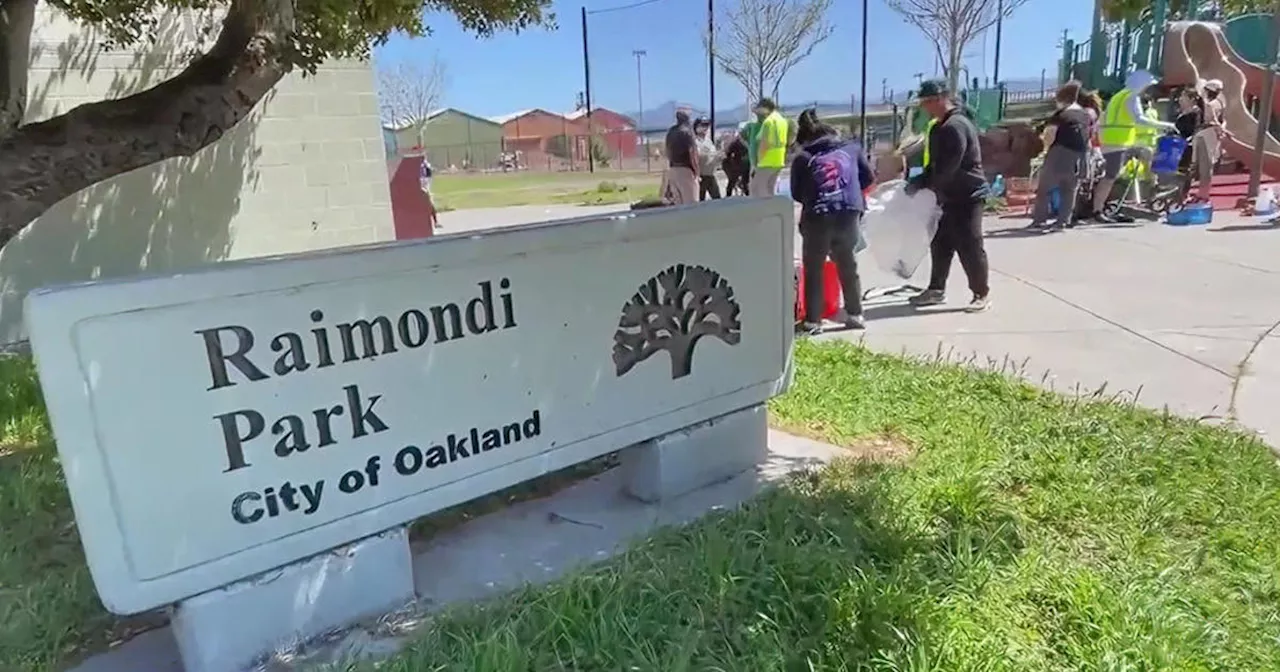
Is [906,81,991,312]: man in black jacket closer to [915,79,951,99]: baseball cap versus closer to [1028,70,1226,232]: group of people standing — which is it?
[915,79,951,99]: baseball cap

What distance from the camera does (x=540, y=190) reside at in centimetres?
2614

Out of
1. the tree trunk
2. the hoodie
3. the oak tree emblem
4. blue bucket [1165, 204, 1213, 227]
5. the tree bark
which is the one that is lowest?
blue bucket [1165, 204, 1213, 227]

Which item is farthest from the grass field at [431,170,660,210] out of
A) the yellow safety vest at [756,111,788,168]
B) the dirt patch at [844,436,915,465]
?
the dirt patch at [844,436,915,465]

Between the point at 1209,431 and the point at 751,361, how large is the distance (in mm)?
2214

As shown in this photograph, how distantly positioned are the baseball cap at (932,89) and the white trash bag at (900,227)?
0.71 m

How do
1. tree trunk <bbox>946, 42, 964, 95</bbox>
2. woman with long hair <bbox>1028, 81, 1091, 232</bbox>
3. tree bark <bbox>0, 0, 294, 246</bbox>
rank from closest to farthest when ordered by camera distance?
tree bark <bbox>0, 0, 294, 246</bbox> < woman with long hair <bbox>1028, 81, 1091, 232</bbox> < tree trunk <bbox>946, 42, 964, 95</bbox>

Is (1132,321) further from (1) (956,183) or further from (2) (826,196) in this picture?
(2) (826,196)

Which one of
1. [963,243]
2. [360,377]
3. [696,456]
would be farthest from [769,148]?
[360,377]

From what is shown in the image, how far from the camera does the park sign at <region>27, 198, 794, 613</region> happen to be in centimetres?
232

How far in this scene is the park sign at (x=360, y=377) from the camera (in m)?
2.32

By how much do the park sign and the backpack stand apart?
7.82ft

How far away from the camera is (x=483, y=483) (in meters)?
3.11

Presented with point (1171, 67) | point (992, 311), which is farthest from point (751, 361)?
point (1171, 67)

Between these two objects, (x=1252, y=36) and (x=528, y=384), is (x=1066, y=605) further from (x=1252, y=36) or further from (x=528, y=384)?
(x=1252, y=36)
